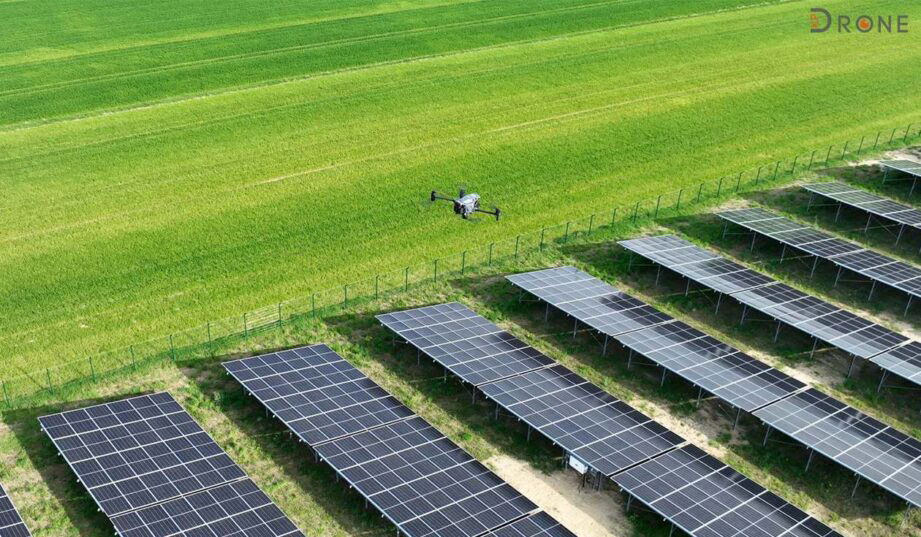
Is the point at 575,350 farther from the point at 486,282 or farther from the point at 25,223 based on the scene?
the point at 25,223

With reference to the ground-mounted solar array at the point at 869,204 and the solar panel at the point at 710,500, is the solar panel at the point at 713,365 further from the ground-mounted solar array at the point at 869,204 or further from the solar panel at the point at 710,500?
the ground-mounted solar array at the point at 869,204

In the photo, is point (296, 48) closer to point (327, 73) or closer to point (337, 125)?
point (327, 73)

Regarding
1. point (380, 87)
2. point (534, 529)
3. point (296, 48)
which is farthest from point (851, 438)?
point (296, 48)

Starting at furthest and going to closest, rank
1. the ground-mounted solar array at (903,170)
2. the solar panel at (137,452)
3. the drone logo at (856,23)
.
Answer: the drone logo at (856,23), the ground-mounted solar array at (903,170), the solar panel at (137,452)

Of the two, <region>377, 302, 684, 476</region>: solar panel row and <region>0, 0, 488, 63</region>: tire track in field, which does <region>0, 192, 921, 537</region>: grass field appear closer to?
<region>377, 302, 684, 476</region>: solar panel row

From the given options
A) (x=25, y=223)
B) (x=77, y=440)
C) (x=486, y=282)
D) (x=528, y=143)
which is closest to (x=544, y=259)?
(x=486, y=282)

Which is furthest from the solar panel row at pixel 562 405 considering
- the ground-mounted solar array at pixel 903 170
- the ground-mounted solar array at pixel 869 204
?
the ground-mounted solar array at pixel 903 170
